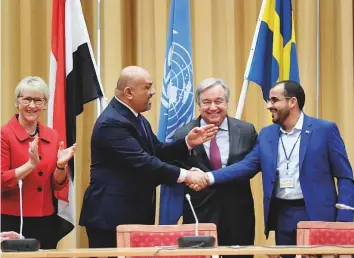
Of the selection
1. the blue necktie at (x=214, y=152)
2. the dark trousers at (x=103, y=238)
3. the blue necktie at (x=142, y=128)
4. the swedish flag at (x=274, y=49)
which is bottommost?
the dark trousers at (x=103, y=238)

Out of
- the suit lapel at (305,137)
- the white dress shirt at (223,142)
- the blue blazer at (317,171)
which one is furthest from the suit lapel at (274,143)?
the white dress shirt at (223,142)

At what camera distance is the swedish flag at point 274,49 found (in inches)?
214

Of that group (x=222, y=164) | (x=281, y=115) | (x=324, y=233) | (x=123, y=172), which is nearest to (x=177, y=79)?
(x=222, y=164)

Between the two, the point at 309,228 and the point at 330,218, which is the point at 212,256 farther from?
the point at 330,218

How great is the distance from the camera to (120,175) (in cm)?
454

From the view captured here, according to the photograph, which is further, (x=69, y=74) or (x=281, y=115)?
(x=69, y=74)

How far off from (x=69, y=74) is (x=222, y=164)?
1.27 metres

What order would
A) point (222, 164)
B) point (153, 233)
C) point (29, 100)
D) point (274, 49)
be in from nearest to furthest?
point (153, 233)
point (29, 100)
point (222, 164)
point (274, 49)

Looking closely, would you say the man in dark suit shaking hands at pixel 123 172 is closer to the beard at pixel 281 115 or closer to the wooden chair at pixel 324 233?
the beard at pixel 281 115

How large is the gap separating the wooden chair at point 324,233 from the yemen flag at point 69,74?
1.69 metres

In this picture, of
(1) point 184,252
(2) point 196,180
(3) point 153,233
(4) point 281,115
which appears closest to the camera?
(1) point 184,252

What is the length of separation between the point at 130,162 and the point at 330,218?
1.22m

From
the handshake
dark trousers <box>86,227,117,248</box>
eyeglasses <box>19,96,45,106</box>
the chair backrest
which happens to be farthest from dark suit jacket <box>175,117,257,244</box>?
eyeglasses <box>19,96,45,106</box>

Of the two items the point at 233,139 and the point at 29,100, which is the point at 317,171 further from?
the point at 29,100
